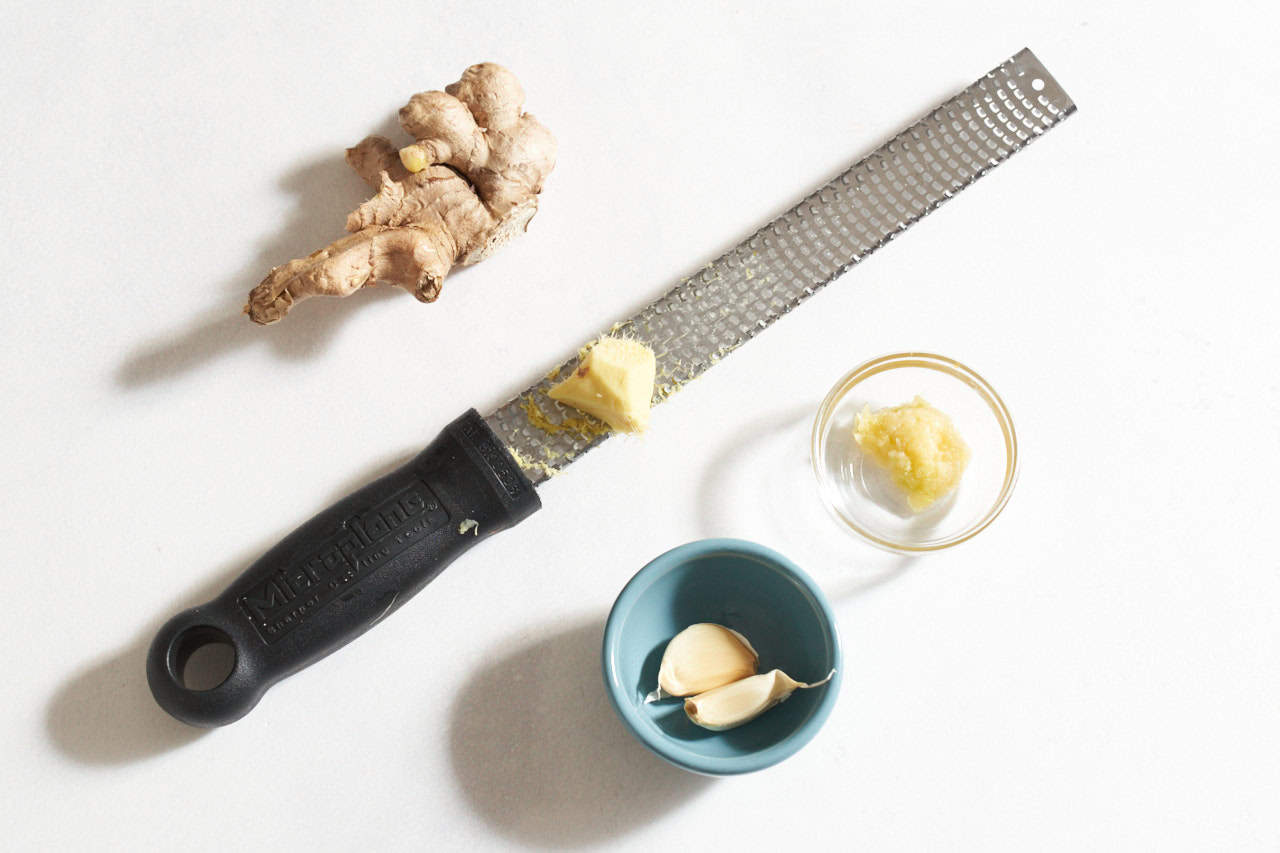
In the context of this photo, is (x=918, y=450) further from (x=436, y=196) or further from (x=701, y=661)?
(x=436, y=196)

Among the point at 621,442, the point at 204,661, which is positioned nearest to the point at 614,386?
the point at 621,442

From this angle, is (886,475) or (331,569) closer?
(331,569)

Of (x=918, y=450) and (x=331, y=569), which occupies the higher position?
(x=331, y=569)

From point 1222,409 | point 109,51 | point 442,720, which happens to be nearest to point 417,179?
point 109,51

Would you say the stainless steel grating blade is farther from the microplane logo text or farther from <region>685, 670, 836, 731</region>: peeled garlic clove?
<region>685, 670, 836, 731</region>: peeled garlic clove

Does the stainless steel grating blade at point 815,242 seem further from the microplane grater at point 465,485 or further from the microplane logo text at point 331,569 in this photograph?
the microplane logo text at point 331,569

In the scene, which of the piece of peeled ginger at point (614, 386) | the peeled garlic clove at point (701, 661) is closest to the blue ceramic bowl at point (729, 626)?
the peeled garlic clove at point (701, 661)

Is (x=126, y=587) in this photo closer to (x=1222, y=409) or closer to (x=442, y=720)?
(x=442, y=720)

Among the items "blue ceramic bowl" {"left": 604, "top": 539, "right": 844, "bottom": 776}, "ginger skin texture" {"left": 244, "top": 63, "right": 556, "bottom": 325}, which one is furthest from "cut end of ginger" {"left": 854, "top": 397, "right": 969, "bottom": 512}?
"ginger skin texture" {"left": 244, "top": 63, "right": 556, "bottom": 325}
